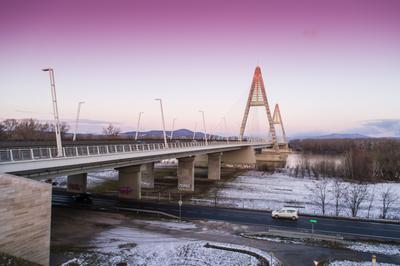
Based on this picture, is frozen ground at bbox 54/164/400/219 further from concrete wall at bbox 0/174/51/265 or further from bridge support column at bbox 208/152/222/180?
concrete wall at bbox 0/174/51/265

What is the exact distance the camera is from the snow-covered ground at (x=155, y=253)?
1769 centimetres

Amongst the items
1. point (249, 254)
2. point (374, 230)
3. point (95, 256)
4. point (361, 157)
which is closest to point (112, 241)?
point (95, 256)

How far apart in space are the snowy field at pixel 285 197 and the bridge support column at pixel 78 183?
1799 centimetres

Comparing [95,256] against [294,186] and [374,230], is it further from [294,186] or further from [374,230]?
[294,186]

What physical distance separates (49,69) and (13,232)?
37.6 ft

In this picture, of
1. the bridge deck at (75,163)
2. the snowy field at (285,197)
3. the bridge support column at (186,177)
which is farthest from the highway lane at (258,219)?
the bridge support column at (186,177)

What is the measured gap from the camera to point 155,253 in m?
19.1

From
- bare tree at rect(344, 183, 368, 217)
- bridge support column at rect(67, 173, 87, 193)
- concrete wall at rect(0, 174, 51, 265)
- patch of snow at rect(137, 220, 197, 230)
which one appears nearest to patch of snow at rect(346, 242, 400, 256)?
bare tree at rect(344, 183, 368, 217)

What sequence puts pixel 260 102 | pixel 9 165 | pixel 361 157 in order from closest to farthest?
pixel 9 165 < pixel 361 157 < pixel 260 102

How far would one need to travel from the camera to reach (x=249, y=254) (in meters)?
19.1

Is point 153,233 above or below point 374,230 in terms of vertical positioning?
above

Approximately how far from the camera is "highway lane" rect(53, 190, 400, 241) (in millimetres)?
25141

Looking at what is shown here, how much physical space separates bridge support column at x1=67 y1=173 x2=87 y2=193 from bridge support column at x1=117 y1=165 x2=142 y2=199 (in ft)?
20.4

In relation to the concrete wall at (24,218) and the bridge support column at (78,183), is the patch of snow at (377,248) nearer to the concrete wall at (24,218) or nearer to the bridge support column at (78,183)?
the concrete wall at (24,218)
